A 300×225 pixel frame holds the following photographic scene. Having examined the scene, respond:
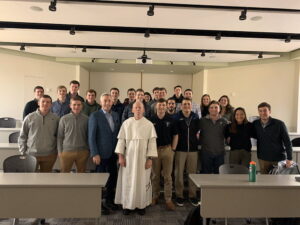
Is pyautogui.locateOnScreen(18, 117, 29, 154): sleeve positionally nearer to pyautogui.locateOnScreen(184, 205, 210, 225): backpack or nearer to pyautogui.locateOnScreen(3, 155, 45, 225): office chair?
pyautogui.locateOnScreen(3, 155, 45, 225): office chair

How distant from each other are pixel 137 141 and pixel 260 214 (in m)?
1.60

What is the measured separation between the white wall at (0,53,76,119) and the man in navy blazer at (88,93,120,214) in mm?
5800

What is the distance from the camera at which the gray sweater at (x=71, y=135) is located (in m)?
3.17

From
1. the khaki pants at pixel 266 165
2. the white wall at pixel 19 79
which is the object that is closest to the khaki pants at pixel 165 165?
the khaki pants at pixel 266 165

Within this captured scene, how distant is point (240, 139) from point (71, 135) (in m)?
2.47

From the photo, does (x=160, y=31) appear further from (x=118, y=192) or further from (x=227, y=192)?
(x=227, y=192)

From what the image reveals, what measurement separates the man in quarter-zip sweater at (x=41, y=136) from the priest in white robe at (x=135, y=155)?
0.93m

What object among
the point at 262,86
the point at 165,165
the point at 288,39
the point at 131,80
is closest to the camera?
the point at 165,165

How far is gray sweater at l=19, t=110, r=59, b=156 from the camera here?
3.14 meters

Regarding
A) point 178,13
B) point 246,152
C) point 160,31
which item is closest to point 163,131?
point 246,152

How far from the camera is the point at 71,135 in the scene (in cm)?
318

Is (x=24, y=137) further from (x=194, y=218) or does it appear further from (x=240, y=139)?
(x=240, y=139)

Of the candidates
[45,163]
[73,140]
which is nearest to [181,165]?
[73,140]

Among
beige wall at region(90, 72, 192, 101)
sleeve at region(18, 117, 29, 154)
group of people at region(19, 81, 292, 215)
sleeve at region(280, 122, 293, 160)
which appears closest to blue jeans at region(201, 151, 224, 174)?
group of people at region(19, 81, 292, 215)
